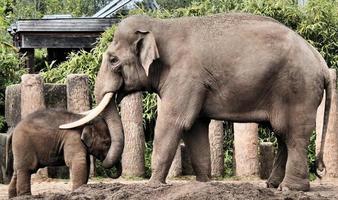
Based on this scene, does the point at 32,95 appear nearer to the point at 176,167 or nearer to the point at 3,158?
the point at 3,158

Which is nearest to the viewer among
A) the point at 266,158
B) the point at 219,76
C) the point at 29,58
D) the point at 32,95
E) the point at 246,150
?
the point at 219,76

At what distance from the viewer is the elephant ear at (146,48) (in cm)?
725

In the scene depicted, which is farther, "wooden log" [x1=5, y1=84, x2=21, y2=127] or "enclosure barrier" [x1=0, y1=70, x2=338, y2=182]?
"wooden log" [x1=5, y1=84, x2=21, y2=127]

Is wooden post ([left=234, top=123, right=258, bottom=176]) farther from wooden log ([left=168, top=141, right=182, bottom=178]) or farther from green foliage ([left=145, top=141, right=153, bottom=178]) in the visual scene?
green foliage ([left=145, top=141, right=153, bottom=178])

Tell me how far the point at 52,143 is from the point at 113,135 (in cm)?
51

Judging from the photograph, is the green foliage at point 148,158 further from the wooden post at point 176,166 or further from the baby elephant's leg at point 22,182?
the baby elephant's leg at point 22,182

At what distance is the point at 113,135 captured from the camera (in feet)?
24.1

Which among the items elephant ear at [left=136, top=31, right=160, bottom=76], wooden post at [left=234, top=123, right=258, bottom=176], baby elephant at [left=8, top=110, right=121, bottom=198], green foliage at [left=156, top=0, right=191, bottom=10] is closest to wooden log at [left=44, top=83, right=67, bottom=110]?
wooden post at [left=234, top=123, right=258, bottom=176]

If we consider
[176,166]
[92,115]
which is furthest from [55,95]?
[92,115]

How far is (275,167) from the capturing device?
25.8 ft

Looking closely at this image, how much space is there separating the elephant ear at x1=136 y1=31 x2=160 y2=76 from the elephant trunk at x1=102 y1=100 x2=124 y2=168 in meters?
0.46

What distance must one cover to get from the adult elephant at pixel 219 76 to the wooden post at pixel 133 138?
2762 millimetres

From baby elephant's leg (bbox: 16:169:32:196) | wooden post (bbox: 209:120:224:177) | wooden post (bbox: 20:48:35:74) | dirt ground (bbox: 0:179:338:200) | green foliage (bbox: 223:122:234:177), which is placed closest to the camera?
dirt ground (bbox: 0:179:338:200)

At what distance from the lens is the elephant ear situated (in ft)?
23.8
